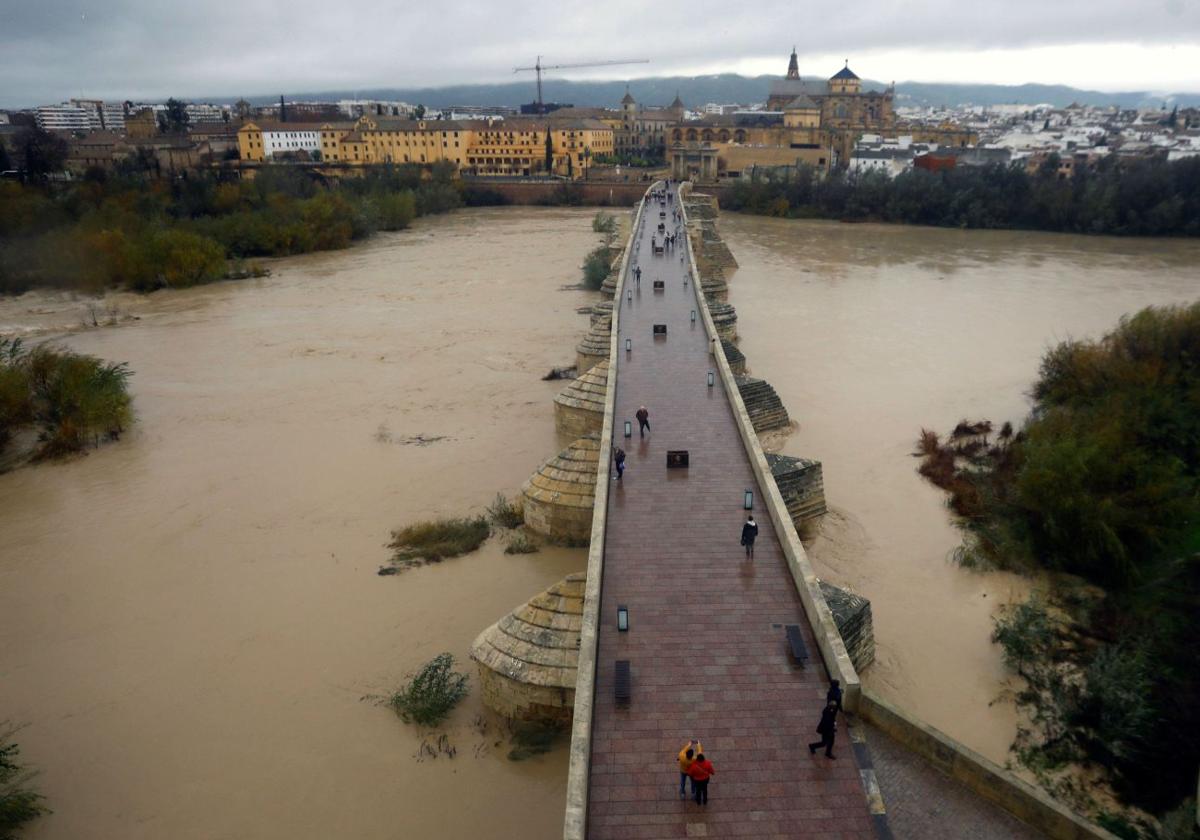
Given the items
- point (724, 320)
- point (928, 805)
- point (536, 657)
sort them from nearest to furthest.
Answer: point (928, 805) → point (536, 657) → point (724, 320)

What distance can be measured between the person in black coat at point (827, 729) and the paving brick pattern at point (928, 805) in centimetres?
49

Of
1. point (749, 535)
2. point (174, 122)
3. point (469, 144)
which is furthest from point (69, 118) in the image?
point (749, 535)

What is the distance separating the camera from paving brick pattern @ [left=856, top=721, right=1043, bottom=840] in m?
6.64

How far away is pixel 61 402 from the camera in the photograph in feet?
A: 63.0

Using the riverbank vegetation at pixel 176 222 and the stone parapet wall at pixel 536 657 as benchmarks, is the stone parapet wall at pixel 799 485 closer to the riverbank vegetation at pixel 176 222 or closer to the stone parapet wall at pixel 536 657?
the stone parapet wall at pixel 536 657

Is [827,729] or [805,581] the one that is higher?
[805,581]

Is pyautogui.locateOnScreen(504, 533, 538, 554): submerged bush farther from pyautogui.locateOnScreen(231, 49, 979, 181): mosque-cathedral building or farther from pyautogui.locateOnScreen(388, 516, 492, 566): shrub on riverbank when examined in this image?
pyautogui.locateOnScreen(231, 49, 979, 181): mosque-cathedral building

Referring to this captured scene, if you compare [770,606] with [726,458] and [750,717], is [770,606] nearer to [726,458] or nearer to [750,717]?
[750,717]

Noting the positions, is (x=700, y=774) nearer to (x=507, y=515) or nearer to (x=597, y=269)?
(x=507, y=515)

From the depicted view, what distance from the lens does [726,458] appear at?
12.3 m

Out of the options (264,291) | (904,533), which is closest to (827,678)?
(904,533)

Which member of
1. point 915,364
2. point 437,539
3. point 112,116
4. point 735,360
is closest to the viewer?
point 437,539

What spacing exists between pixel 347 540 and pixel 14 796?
240 inches

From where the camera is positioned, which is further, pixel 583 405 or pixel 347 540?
pixel 583 405
